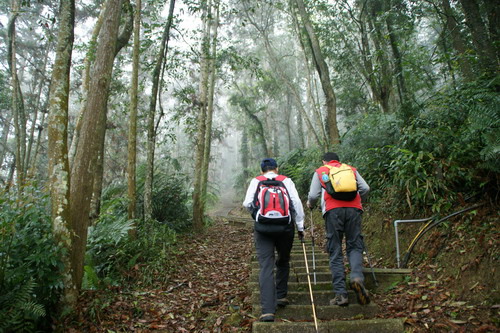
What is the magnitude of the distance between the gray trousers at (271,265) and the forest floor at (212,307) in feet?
1.66

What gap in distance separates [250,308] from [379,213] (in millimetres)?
3515

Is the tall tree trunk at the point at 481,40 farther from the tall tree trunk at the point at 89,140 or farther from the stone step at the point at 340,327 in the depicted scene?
the tall tree trunk at the point at 89,140

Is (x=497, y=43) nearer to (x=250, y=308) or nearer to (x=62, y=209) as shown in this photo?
(x=250, y=308)

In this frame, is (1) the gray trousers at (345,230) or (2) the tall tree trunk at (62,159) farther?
(1) the gray trousers at (345,230)

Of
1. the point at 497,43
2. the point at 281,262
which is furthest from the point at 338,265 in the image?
the point at 497,43

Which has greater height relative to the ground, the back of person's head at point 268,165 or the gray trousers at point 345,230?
the back of person's head at point 268,165

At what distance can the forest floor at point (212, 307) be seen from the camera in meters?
3.30

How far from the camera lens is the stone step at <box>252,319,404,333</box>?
314cm

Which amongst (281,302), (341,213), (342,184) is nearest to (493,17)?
(342,184)

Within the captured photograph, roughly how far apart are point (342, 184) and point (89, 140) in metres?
3.61

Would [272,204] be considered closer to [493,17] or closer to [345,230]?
[345,230]

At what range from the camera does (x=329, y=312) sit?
3.69m

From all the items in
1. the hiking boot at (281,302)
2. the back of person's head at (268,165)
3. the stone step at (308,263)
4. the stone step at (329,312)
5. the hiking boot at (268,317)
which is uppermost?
the back of person's head at (268,165)

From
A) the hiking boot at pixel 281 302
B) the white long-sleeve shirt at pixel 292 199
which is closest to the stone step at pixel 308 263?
the hiking boot at pixel 281 302
